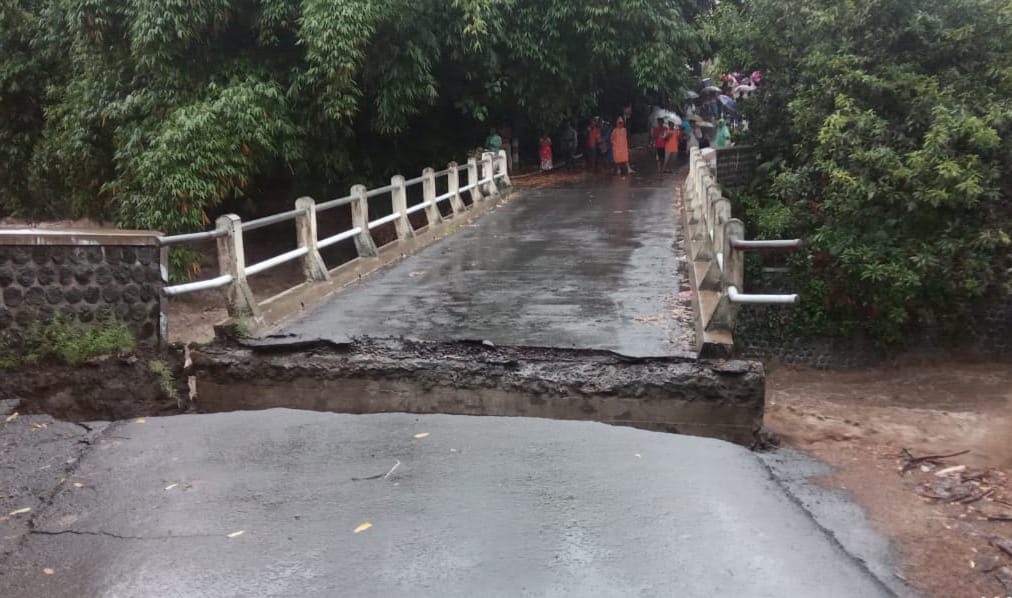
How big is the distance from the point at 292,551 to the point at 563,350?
123 inches

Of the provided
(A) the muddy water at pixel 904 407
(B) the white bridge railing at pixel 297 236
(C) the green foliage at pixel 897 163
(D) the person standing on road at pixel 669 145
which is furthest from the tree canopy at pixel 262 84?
(A) the muddy water at pixel 904 407

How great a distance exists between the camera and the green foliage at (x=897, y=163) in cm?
1276

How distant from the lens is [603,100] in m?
34.0

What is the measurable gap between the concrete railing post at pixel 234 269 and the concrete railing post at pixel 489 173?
1212cm

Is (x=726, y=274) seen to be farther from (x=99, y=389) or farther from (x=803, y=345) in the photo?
(x=803, y=345)

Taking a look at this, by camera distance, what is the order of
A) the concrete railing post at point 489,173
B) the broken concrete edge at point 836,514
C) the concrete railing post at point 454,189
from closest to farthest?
1. the broken concrete edge at point 836,514
2. the concrete railing post at point 454,189
3. the concrete railing post at point 489,173

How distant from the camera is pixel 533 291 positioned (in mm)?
9320

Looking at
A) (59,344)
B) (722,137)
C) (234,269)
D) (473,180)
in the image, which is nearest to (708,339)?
(234,269)

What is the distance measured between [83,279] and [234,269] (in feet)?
4.21

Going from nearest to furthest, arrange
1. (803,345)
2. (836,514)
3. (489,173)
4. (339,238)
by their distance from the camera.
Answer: (836,514) → (339,238) → (803,345) → (489,173)

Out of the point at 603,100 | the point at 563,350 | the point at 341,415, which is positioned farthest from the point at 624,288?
the point at 603,100

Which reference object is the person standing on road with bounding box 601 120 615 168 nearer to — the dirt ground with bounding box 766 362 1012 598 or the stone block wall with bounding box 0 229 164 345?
the dirt ground with bounding box 766 362 1012 598

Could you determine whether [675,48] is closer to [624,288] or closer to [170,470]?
[624,288]

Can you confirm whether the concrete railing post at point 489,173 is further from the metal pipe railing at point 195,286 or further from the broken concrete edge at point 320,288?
the metal pipe railing at point 195,286
